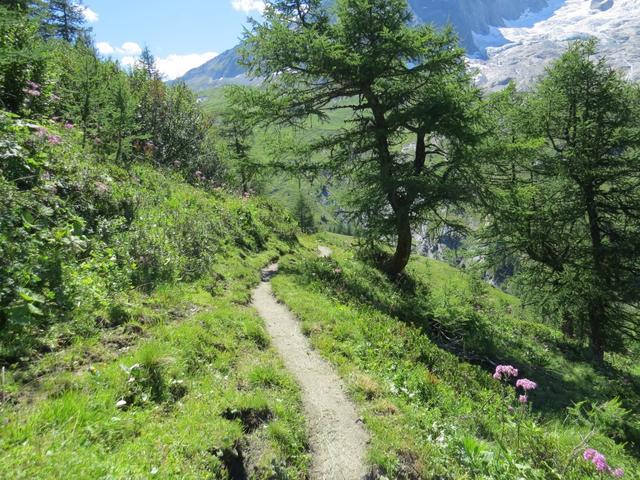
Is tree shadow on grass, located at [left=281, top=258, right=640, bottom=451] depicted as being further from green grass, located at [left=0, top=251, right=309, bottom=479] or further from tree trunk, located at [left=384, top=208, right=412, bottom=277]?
green grass, located at [left=0, top=251, right=309, bottom=479]

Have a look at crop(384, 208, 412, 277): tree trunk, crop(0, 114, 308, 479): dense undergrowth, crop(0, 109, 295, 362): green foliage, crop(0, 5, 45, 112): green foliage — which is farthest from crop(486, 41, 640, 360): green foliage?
crop(0, 5, 45, 112): green foliage

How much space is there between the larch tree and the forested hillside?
12 centimetres

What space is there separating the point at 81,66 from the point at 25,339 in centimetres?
1463

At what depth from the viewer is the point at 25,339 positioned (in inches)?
221

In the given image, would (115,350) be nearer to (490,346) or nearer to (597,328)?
(490,346)

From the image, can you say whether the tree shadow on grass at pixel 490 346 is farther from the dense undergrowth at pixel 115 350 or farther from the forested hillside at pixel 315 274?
the dense undergrowth at pixel 115 350

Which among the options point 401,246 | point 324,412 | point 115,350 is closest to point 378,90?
point 401,246

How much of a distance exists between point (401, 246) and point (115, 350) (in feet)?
45.8

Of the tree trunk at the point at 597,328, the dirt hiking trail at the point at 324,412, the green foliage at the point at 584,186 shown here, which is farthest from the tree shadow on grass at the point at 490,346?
the dirt hiking trail at the point at 324,412

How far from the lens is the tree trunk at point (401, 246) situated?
51.7 ft

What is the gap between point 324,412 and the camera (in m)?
6.92

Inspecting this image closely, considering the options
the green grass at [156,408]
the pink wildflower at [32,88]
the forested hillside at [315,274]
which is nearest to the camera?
the green grass at [156,408]

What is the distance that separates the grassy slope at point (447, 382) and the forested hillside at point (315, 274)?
0.07 metres

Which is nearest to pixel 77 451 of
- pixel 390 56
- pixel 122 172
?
pixel 122 172
